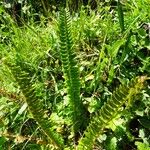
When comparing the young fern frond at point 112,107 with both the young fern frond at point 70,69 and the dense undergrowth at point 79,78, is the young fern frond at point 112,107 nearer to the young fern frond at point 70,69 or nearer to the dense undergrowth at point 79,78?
the dense undergrowth at point 79,78

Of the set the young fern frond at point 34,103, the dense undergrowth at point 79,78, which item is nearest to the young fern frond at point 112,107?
the dense undergrowth at point 79,78

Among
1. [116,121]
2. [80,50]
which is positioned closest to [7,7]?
[80,50]

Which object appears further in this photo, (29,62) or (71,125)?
(29,62)

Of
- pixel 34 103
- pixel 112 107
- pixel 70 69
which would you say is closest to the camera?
pixel 112 107

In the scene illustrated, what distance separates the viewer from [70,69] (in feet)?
7.29

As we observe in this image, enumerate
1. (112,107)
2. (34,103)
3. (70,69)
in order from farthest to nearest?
1. (70,69)
2. (34,103)
3. (112,107)

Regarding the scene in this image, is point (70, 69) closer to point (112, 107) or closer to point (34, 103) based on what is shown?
point (34, 103)

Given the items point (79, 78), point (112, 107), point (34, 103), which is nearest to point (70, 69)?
point (79, 78)

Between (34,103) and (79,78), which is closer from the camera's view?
(34,103)

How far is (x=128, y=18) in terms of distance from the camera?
8.58 ft

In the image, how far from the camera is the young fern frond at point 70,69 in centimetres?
213

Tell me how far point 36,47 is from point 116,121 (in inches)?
32.9

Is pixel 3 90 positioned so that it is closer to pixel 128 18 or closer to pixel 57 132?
pixel 57 132

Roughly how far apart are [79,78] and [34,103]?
0.33 m
